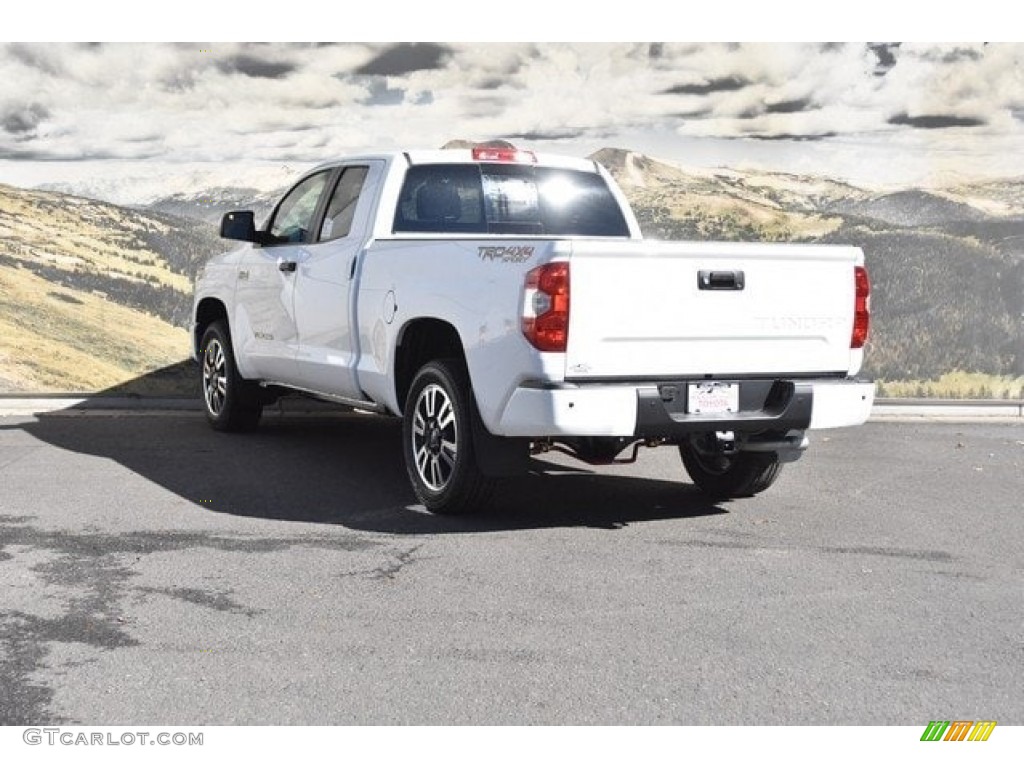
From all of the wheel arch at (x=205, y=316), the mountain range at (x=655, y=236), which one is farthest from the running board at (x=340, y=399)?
the mountain range at (x=655, y=236)

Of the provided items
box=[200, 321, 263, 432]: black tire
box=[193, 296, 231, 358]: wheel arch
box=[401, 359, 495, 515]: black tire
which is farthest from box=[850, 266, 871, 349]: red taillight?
box=[193, 296, 231, 358]: wheel arch

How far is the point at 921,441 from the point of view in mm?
11359

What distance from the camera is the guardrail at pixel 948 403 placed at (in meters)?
13.2

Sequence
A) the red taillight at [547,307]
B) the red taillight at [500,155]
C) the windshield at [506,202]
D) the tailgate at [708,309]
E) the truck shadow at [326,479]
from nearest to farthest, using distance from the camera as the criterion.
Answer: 1. the red taillight at [547,307]
2. the tailgate at [708,309]
3. the truck shadow at [326,479]
4. the windshield at [506,202]
5. the red taillight at [500,155]

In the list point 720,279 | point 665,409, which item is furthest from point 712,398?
point 720,279

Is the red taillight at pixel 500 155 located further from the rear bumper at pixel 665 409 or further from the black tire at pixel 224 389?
the black tire at pixel 224 389

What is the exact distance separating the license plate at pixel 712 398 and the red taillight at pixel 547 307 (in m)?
0.77

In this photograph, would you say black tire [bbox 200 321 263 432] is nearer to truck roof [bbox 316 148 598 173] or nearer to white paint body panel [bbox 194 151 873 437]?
truck roof [bbox 316 148 598 173]

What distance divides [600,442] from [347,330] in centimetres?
195

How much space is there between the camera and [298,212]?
9.85m

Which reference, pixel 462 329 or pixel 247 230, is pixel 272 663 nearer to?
pixel 462 329

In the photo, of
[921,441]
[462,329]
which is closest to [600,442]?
[462,329]

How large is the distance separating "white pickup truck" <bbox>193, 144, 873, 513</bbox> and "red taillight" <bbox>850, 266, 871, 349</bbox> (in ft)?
0.04
